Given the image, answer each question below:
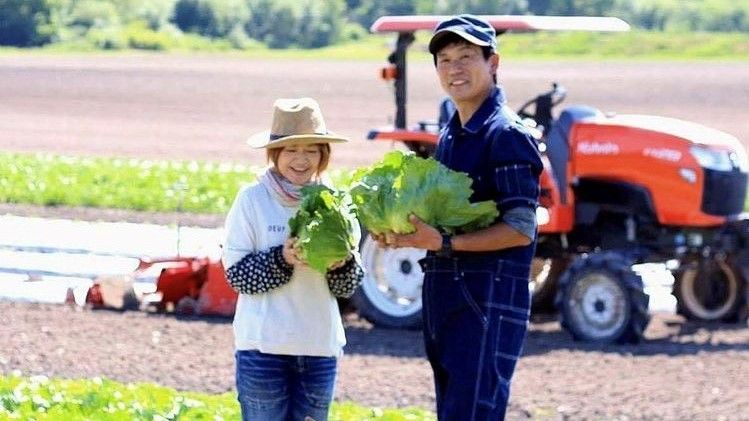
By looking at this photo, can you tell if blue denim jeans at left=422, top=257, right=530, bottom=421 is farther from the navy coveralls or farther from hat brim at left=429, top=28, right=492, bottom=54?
hat brim at left=429, top=28, right=492, bottom=54

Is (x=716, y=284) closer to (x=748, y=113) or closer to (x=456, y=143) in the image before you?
(x=456, y=143)

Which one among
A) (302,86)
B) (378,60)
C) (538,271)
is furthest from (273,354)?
(378,60)

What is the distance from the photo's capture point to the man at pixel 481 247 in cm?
495

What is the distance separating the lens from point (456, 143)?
512 centimetres

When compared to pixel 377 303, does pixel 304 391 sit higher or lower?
higher

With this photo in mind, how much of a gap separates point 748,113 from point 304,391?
85.5 ft

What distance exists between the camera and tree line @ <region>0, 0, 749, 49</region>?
60.7m

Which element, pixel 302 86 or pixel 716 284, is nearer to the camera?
pixel 716 284

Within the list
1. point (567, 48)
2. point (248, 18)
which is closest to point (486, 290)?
point (567, 48)

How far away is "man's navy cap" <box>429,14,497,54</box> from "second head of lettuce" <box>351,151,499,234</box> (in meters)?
0.40

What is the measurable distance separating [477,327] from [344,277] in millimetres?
605

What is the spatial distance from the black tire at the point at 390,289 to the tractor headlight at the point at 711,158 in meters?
1.91

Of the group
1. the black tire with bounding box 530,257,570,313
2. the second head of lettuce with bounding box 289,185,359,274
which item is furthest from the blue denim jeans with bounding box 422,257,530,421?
the black tire with bounding box 530,257,570,313

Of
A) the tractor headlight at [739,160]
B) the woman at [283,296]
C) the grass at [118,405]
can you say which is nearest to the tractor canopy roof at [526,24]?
the tractor headlight at [739,160]
